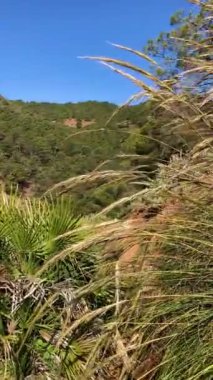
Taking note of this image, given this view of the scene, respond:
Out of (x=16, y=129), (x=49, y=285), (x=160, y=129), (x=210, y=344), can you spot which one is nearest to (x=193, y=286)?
(x=210, y=344)

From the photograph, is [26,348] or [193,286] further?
[26,348]

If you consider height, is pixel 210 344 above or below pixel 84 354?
above

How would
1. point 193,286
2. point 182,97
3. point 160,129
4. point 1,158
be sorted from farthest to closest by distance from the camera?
point 1,158 → point 160,129 → point 182,97 → point 193,286

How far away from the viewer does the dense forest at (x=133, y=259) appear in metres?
2.71

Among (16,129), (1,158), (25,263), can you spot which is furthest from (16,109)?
(25,263)

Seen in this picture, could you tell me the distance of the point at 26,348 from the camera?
4.15m

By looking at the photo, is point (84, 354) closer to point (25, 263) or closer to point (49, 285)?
point (49, 285)

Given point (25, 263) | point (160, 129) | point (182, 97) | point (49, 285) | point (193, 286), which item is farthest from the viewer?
point (25, 263)

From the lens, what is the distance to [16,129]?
35969mm

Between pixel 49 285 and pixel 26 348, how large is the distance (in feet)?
1.49

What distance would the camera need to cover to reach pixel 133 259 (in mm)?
3127

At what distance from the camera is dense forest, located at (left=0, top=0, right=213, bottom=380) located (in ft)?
8.88

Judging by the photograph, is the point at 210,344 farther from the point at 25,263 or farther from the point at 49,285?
the point at 25,263

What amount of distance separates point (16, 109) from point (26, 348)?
39105mm
